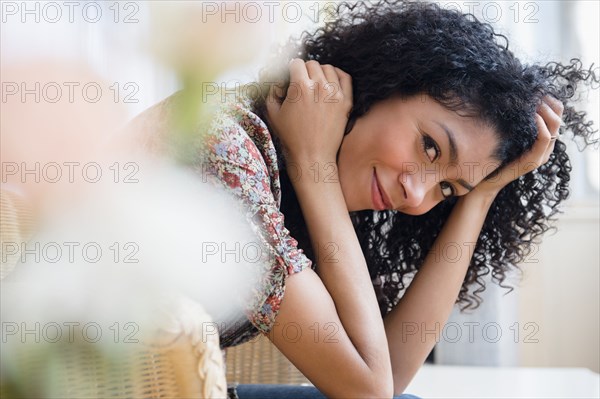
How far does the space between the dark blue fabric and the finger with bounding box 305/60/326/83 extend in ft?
1.62

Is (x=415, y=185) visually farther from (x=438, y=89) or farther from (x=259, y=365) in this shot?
(x=259, y=365)

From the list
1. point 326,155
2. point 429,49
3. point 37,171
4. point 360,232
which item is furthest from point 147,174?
point 360,232

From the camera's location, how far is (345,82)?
1.22m

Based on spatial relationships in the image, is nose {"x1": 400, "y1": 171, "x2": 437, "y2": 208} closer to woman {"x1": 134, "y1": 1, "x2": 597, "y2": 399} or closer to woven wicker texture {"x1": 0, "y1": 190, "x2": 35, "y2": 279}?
woman {"x1": 134, "y1": 1, "x2": 597, "y2": 399}

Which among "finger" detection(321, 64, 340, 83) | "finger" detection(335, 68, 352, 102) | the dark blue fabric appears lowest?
the dark blue fabric

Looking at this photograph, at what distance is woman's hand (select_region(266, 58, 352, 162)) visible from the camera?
1130 millimetres

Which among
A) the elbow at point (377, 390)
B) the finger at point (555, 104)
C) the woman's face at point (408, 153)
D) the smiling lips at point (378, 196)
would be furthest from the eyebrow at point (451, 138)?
the elbow at point (377, 390)

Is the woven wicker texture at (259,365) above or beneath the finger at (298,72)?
beneath

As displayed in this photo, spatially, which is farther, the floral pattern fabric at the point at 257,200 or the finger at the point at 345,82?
the finger at the point at 345,82

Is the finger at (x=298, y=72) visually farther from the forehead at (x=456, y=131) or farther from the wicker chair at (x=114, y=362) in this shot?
the wicker chair at (x=114, y=362)

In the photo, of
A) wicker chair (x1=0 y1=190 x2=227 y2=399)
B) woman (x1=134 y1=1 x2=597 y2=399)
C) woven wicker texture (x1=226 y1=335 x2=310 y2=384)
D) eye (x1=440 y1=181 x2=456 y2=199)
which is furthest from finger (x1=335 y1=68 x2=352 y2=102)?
wicker chair (x1=0 y1=190 x2=227 y2=399)

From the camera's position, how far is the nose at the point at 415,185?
45.3 inches

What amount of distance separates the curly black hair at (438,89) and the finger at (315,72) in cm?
5

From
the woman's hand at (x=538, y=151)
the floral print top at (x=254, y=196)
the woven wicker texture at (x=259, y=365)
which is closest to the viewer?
the floral print top at (x=254, y=196)
